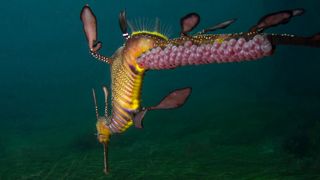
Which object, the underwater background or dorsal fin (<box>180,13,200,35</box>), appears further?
the underwater background

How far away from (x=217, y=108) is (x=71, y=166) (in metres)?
13.0

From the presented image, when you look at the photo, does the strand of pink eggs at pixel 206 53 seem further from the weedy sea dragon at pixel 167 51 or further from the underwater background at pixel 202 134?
the underwater background at pixel 202 134

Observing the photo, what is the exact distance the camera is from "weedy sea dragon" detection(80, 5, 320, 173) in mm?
1828

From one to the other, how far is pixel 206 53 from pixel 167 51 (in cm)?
24

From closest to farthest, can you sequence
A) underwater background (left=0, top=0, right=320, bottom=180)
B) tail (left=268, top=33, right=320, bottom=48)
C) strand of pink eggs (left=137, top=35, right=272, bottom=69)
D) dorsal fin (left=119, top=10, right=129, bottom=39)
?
tail (left=268, top=33, right=320, bottom=48) < strand of pink eggs (left=137, top=35, right=272, bottom=69) < dorsal fin (left=119, top=10, right=129, bottom=39) < underwater background (left=0, top=0, right=320, bottom=180)

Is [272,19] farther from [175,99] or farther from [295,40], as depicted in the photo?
[175,99]

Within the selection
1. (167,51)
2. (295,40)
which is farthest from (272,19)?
(167,51)

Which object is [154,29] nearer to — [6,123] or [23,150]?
[23,150]

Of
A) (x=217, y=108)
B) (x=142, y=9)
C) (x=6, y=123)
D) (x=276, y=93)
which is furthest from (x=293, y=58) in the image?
(x=142, y=9)

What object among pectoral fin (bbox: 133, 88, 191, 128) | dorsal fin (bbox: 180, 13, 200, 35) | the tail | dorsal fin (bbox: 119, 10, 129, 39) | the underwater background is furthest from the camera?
the underwater background

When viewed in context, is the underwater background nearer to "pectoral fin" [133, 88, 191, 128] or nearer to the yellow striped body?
the yellow striped body

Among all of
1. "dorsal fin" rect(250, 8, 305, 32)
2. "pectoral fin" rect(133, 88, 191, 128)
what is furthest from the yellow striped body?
"dorsal fin" rect(250, 8, 305, 32)

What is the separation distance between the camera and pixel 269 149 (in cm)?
1287

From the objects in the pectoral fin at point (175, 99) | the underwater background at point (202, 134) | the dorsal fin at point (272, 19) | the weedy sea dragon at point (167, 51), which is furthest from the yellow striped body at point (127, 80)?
the dorsal fin at point (272, 19)
